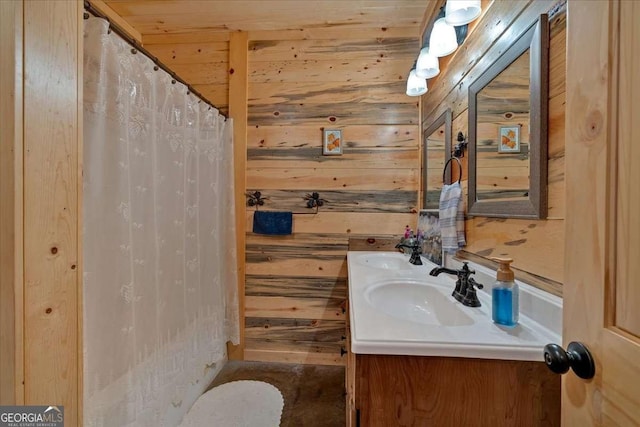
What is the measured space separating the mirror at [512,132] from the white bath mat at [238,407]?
156 cm

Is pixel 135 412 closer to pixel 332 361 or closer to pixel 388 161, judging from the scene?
pixel 332 361

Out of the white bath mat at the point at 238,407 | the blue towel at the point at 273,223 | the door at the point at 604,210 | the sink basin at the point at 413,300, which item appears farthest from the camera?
the blue towel at the point at 273,223

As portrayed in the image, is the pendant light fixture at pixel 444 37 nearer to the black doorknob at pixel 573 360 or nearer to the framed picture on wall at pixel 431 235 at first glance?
the framed picture on wall at pixel 431 235

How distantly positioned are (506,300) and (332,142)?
1.59m

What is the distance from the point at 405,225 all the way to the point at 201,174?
1.47m

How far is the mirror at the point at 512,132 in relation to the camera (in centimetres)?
81

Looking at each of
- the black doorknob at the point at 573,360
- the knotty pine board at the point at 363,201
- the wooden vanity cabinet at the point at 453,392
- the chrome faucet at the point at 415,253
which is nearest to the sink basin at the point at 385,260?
the chrome faucet at the point at 415,253

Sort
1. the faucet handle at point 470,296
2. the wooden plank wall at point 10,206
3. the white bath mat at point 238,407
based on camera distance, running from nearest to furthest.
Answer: the wooden plank wall at point 10,206, the faucet handle at point 470,296, the white bath mat at point 238,407

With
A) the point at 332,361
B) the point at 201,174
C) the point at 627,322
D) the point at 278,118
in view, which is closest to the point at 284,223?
the point at 201,174

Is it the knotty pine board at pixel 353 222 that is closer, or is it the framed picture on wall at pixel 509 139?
the framed picture on wall at pixel 509 139

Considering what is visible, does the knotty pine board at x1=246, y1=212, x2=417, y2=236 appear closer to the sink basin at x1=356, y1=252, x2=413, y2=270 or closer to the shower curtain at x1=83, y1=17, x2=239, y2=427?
the sink basin at x1=356, y1=252, x2=413, y2=270

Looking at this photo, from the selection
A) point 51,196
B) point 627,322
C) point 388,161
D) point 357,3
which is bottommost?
point 627,322

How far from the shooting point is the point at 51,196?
24.5 inches

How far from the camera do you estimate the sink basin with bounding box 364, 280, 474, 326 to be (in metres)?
1.02
